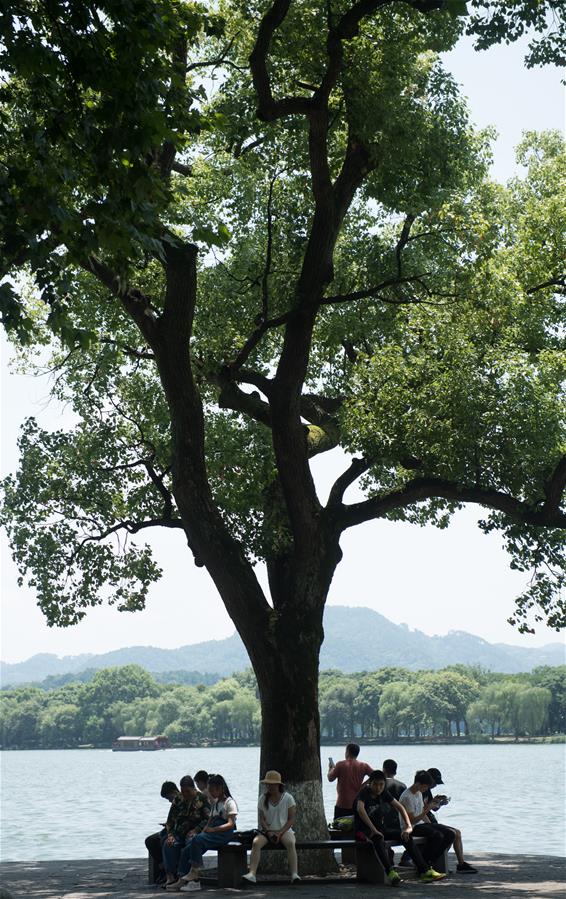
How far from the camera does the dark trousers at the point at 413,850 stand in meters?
14.5

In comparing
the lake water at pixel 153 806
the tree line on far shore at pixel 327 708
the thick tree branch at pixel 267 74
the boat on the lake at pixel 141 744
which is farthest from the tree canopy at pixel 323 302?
the boat on the lake at pixel 141 744

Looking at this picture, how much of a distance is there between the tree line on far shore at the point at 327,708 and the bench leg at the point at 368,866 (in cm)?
12158

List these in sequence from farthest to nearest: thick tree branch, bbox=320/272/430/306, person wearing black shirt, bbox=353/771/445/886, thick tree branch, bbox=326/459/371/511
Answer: thick tree branch, bbox=326/459/371/511
thick tree branch, bbox=320/272/430/306
person wearing black shirt, bbox=353/771/445/886

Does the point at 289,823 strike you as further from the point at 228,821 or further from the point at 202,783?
the point at 202,783

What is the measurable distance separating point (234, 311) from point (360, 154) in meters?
3.73

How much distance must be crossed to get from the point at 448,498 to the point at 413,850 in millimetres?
5184

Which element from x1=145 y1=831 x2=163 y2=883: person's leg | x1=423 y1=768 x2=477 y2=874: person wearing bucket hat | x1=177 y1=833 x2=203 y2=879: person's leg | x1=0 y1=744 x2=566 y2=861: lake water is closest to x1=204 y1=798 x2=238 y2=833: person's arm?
x1=177 y1=833 x2=203 y2=879: person's leg

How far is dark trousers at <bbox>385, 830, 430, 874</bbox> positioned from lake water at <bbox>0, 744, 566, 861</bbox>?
15.5 meters

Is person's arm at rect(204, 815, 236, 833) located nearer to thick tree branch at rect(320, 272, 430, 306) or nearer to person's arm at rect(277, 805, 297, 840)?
person's arm at rect(277, 805, 297, 840)

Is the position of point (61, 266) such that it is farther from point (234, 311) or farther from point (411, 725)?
point (411, 725)

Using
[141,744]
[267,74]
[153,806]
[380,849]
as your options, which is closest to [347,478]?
[380,849]

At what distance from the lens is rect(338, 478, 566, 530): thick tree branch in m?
16.8

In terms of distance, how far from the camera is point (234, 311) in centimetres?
1898

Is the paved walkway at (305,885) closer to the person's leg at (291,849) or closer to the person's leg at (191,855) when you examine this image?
the person's leg at (291,849)
